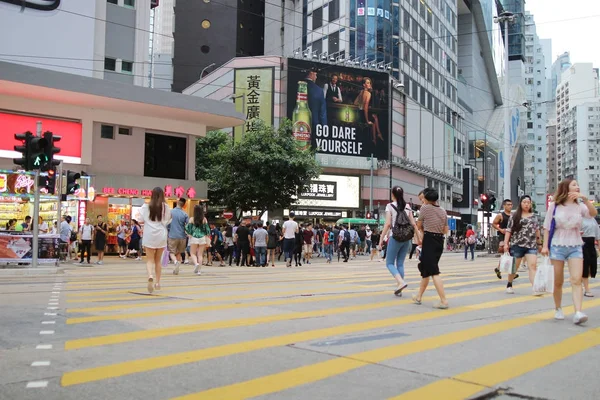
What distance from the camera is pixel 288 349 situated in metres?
5.11

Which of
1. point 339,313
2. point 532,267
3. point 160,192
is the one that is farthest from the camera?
point 532,267

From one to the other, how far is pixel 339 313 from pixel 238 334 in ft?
6.04

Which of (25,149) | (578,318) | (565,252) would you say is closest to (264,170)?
(25,149)

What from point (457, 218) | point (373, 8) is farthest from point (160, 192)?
point (457, 218)

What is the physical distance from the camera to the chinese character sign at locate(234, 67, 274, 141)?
4803cm

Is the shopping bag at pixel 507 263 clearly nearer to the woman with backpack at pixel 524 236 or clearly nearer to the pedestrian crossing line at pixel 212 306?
the woman with backpack at pixel 524 236

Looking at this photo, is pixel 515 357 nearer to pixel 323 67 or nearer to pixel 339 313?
pixel 339 313

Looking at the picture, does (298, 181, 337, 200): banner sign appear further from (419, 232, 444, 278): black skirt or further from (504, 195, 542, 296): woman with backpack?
(419, 232, 444, 278): black skirt

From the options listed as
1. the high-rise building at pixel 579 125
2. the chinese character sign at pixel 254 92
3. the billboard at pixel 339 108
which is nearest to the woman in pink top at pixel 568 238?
the billboard at pixel 339 108

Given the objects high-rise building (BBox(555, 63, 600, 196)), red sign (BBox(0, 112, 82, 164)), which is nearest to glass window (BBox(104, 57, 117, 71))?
red sign (BBox(0, 112, 82, 164))

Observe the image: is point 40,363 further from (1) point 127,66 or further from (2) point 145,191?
(1) point 127,66

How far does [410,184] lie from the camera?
58.0m

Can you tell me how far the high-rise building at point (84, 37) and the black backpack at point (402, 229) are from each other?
26.2m

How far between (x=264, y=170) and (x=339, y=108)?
18618 mm
